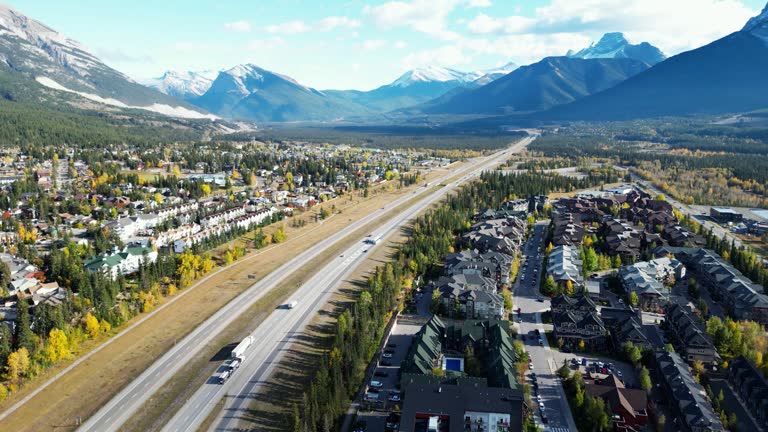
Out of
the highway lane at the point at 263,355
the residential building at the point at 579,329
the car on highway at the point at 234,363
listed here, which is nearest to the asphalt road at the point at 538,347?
the residential building at the point at 579,329

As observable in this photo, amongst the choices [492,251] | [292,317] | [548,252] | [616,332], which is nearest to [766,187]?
[548,252]

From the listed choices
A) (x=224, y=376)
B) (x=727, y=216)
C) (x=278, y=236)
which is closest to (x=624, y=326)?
(x=224, y=376)

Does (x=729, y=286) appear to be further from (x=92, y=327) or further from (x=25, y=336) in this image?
(x=25, y=336)

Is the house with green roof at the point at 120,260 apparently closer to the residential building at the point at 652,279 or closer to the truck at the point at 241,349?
the truck at the point at 241,349

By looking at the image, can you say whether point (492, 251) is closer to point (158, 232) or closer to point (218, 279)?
point (218, 279)

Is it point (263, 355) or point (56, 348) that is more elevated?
point (56, 348)

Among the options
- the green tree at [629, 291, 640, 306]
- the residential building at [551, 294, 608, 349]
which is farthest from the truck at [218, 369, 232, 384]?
the green tree at [629, 291, 640, 306]
